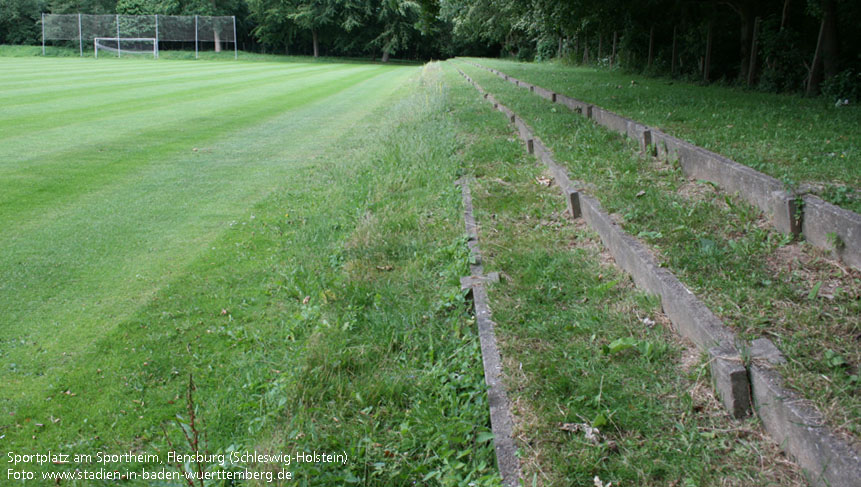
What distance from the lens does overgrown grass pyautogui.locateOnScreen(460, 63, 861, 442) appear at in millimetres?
2246

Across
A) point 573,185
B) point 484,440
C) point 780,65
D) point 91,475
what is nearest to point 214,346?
point 91,475

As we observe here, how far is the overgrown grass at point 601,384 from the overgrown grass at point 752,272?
27 cm

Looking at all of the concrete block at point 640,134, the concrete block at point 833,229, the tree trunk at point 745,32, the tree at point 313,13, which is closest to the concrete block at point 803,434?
the concrete block at point 833,229

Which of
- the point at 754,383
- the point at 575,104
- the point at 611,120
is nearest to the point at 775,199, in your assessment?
the point at 754,383

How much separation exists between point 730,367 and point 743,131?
4.56m

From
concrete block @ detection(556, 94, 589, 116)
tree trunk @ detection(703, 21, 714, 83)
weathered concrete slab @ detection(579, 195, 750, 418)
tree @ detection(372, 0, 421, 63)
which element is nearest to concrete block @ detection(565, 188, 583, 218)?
weathered concrete slab @ detection(579, 195, 750, 418)

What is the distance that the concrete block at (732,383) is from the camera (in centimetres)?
222

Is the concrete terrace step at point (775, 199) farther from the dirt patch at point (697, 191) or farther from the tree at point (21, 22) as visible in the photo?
the tree at point (21, 22)

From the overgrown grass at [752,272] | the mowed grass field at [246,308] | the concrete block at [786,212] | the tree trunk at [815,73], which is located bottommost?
the mowed grass field at [246,308]

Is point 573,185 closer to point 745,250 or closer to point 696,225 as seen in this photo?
point 696,225

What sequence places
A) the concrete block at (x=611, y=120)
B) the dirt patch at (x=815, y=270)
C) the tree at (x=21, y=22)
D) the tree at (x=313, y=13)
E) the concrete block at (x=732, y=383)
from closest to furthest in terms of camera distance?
the concrete block at (x=732, y=383)
the dirt patch at (x=815, y=270)
the concrete block at (x=611, y=120)
the tree at (x=313, y=13)
the tree at (x=21, y=22)

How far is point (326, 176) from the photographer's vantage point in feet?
25.6

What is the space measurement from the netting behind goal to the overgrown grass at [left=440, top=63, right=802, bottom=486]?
159 feet

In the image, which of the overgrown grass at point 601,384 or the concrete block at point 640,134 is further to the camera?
the concrete block at point 640,134
